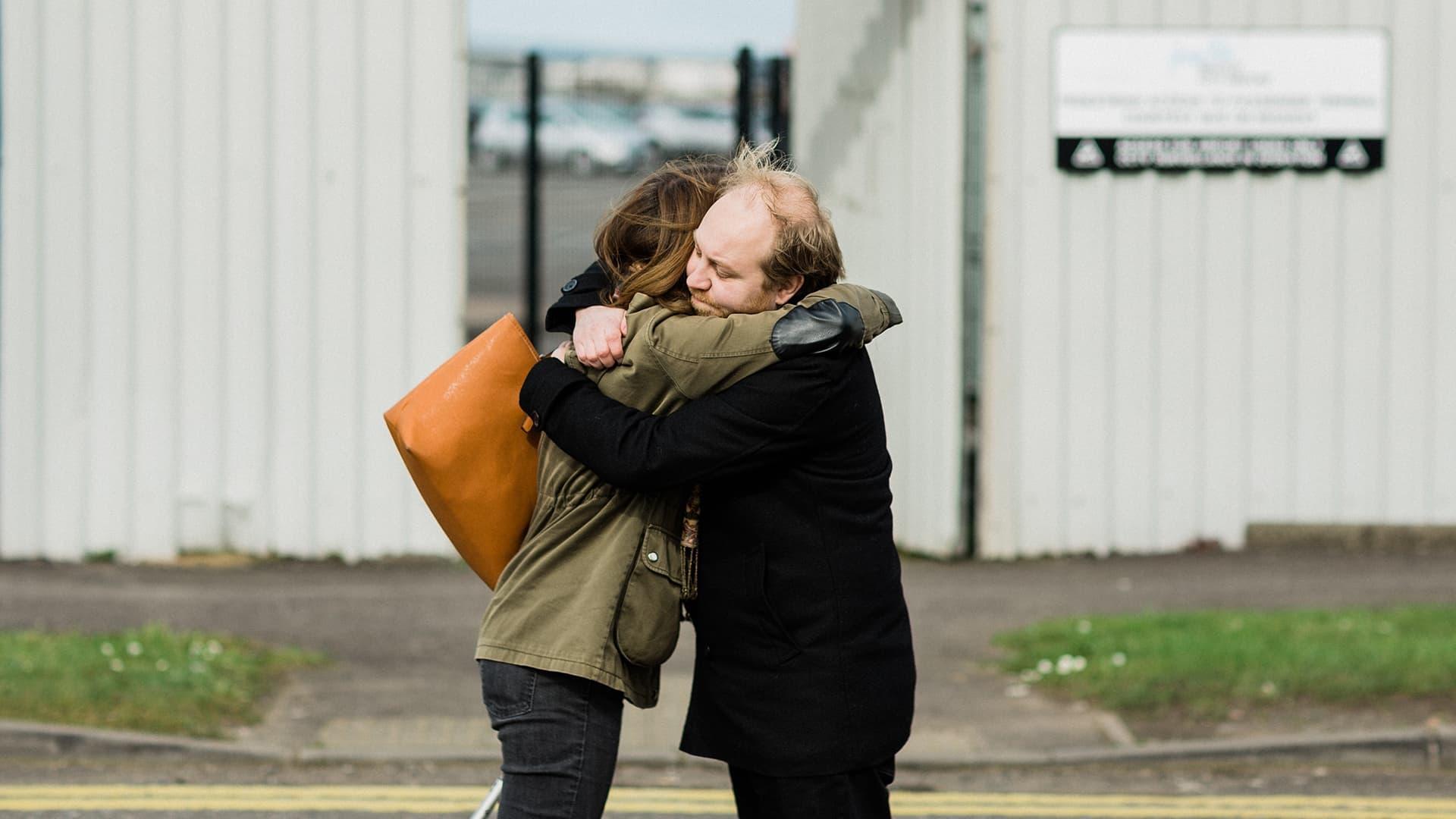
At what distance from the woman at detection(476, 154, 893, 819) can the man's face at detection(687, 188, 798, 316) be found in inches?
1.2

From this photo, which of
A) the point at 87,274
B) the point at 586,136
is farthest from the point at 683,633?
the point at 586,136

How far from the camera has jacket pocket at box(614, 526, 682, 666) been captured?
335 centimetres

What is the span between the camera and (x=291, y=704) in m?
7.33

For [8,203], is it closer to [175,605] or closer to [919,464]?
[175,605]

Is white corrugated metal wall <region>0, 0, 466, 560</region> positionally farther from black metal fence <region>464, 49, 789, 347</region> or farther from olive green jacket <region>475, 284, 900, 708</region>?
olive green jacket <region>475, 284, 900, 708</region>

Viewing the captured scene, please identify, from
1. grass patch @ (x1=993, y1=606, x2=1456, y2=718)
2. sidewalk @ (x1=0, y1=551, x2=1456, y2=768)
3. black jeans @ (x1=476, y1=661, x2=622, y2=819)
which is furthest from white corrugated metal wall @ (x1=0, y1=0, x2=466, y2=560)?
black jeans @ (x1=476, y1=661, x2=622, y2=819)

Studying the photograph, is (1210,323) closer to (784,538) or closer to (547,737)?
(784,538)

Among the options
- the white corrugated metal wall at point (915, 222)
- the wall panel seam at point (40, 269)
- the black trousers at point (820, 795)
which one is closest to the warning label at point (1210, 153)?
the white corrugated metal wall at point (915, 222)

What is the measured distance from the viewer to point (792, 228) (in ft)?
10.8

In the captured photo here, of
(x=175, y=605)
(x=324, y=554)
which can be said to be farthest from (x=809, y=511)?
(x=324, y=554)

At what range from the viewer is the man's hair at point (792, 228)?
3279 mm

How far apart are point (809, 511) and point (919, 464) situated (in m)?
7.67

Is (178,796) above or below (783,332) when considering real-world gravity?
below

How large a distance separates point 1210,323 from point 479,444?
794 centimetres
